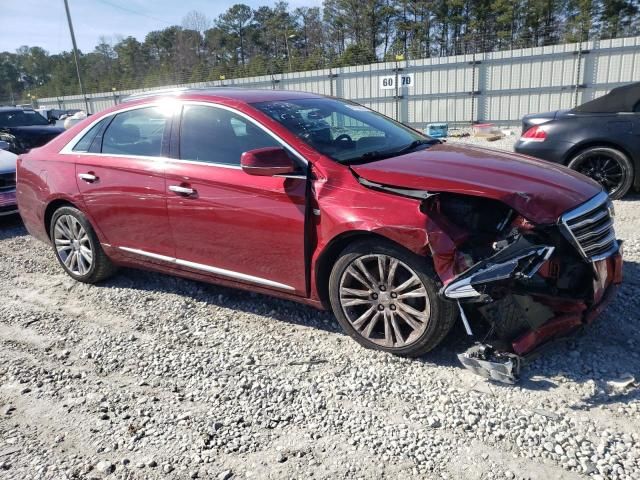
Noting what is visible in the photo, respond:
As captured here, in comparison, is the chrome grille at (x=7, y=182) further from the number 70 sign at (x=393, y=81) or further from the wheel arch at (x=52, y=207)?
the number 70 sign at (x=393, y=81)

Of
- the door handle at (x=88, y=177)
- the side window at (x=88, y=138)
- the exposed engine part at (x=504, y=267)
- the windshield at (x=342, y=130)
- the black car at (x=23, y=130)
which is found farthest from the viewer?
the black car at (x=23, y=130)

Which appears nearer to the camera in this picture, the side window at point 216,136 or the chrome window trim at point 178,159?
the chrome window trim at point 178,159

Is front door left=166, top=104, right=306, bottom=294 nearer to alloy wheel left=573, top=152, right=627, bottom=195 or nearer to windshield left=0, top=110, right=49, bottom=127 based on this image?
alloy wheel left=573, top=152, right=627, bottom=195

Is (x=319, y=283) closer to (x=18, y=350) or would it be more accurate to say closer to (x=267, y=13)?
(x=18, y=350)

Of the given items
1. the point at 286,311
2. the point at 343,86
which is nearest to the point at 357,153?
the point at 286,311

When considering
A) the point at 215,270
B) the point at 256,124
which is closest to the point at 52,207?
the point at 215,270

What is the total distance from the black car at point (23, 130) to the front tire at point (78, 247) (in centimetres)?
754

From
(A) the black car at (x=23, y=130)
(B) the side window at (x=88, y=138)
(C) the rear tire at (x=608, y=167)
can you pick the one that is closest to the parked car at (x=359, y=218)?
(B) the side window at (x=88, y=138)

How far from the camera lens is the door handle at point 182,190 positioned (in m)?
3.82

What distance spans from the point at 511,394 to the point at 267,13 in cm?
5871

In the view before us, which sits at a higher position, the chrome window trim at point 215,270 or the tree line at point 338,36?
the tree line at point 338,36

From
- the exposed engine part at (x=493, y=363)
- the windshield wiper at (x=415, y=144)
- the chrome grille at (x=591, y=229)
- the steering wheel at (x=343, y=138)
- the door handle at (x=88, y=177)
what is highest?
the steering wheel at (x=343, y=138)

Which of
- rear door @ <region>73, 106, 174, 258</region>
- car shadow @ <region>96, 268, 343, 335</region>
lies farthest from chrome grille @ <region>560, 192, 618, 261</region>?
rear door @ <region>73, 106, 174, 258</region>

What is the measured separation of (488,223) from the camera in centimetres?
310
